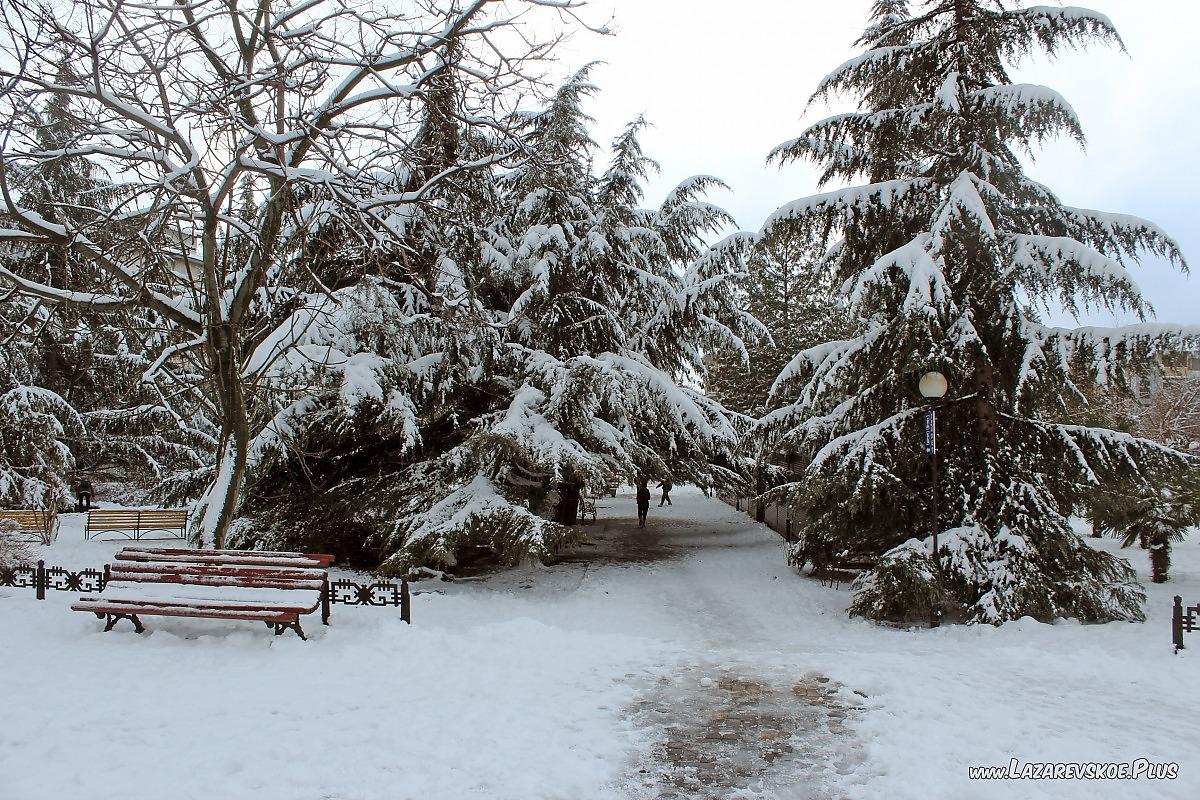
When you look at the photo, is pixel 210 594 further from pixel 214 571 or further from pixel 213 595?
pixel 214 571

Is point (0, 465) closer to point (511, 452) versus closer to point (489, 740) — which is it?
point (511, 452)

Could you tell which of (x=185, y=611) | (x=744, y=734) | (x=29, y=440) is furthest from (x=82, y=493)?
(x=744, y=734)

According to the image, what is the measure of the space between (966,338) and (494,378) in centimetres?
799

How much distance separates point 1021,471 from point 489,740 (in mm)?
8319

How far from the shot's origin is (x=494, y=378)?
13930mm

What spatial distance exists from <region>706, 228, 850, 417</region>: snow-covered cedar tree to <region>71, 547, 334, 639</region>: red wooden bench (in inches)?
437

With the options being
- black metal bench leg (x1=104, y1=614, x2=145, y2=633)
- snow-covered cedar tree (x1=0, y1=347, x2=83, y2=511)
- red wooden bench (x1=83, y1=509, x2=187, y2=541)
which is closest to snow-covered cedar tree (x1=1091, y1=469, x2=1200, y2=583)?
black metal bench leg (x1=104, y1=614, x2=145, y2=633)

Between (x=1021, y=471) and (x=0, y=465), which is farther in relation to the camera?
(x=0, y=465)

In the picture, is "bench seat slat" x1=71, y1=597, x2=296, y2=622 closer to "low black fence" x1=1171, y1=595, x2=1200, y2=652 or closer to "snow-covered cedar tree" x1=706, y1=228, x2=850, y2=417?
"low black fence" x1=1171, y1=595, x2=1200, y2=652

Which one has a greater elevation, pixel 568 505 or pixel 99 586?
pixel 568 505

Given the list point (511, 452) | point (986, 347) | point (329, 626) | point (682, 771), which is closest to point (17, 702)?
point (329, 626)

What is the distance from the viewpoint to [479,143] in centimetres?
1327

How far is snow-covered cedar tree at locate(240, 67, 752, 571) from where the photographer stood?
11445mm

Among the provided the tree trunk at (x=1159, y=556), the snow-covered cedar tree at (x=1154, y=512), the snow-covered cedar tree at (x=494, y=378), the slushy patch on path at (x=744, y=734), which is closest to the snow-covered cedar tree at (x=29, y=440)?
the snow-covered cedar tree at (x=494, y=378)
